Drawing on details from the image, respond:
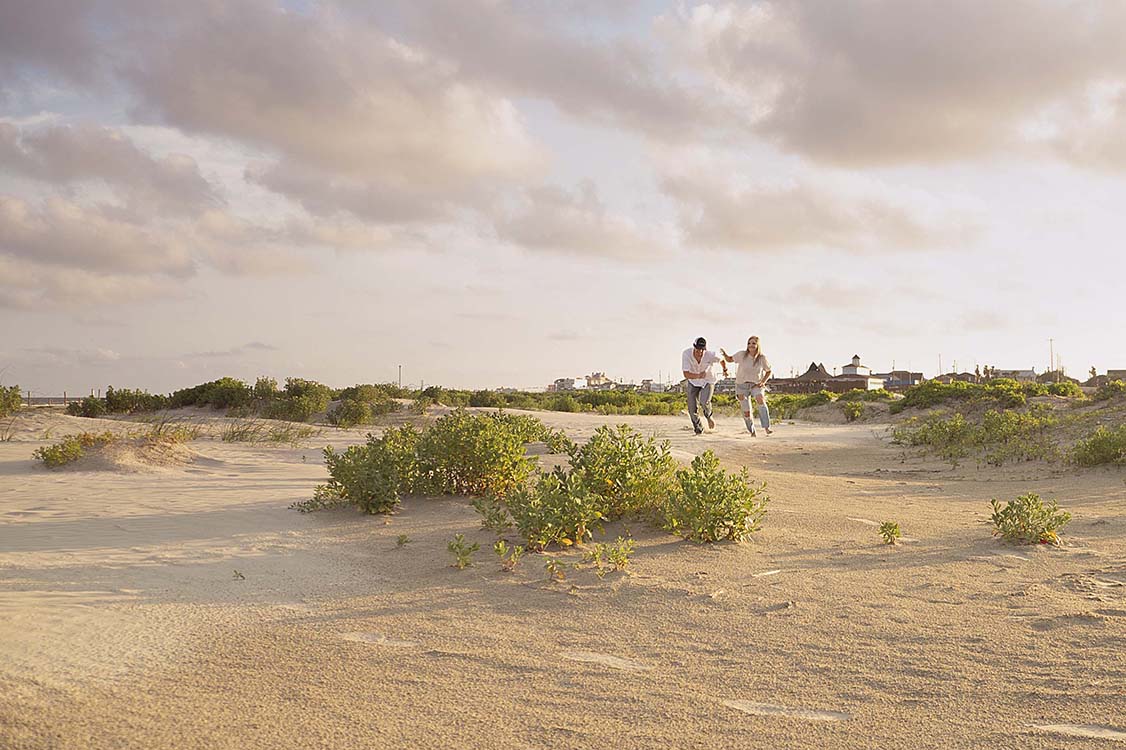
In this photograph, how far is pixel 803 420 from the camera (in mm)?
29141

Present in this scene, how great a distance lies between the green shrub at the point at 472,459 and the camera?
28.1 ft

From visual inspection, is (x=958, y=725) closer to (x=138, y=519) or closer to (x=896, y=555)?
(x=896, y=555)

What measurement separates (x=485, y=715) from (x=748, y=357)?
41.4 feet

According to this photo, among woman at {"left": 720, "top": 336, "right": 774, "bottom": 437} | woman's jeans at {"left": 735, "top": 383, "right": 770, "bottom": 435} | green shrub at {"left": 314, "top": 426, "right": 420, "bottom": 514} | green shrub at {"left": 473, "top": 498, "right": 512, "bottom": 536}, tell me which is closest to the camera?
green shrub at {"left": 473, "top": 498, "right": 512, "bottom": 536}

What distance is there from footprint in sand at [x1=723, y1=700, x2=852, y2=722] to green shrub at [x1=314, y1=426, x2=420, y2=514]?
5.11m

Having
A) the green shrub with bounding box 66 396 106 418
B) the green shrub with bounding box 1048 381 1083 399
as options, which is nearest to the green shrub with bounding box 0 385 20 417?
the green shrub with bounding box 66 396 106 418

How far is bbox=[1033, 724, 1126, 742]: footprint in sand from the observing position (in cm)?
333

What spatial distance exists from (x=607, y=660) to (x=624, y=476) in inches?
124

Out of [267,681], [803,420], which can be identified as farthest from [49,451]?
[803,420]

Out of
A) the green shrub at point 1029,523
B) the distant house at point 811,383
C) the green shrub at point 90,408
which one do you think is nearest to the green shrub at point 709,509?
the green shrub at point 1029,523

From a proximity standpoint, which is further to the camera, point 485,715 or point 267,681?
point 267,681

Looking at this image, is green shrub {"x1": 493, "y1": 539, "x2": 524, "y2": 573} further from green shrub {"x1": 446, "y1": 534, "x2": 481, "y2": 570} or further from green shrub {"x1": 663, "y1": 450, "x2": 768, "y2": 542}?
green shrub {"x1": 663, "y1": 450, "x2": 768, "y2": 542}

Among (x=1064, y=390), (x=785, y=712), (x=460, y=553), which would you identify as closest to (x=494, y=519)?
(x=460, y=553)

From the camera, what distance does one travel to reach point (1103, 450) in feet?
40.1
